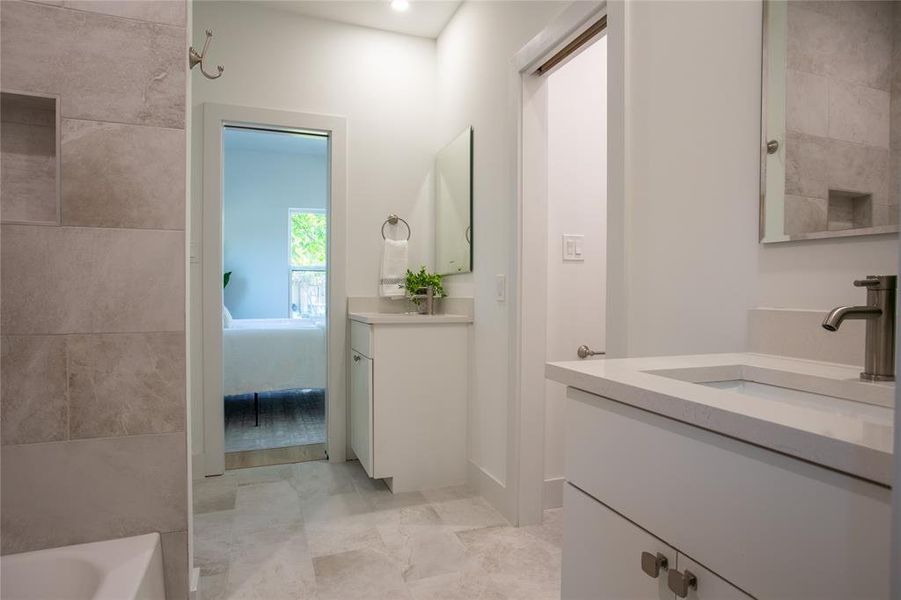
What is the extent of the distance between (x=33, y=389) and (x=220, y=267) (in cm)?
156

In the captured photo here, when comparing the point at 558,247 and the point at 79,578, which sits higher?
the point at 558,247

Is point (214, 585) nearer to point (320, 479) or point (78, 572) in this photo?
point (78, 572)

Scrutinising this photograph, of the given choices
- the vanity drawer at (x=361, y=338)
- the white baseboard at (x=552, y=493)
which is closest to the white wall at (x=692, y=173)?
the white baseboard at (x=552, y=493)

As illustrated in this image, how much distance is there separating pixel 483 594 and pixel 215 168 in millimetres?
2492

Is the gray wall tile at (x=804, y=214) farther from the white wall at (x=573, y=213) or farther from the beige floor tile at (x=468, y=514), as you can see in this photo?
the beige floor tile at (x=468, y=514)

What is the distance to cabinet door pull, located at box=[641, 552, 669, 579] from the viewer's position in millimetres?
736

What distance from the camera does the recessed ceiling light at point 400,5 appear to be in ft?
9.35

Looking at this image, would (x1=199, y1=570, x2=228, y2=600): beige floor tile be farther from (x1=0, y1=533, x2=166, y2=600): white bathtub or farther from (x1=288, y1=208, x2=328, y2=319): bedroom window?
(x1=288, y1=208, x2=328, y2=319): bedroom window

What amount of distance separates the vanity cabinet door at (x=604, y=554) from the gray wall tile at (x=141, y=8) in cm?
163

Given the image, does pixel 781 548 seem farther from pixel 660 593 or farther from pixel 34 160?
pixel 34 160

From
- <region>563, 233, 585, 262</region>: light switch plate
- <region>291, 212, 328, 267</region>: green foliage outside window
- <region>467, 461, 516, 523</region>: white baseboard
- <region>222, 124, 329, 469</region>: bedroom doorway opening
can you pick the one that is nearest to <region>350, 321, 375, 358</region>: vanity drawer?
<region>467, 461, 516, 523</region>: white baseboard

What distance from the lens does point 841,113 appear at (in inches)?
40.4

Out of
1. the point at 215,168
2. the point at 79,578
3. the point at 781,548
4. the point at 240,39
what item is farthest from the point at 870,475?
the point at 240,39

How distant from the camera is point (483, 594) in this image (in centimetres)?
174
